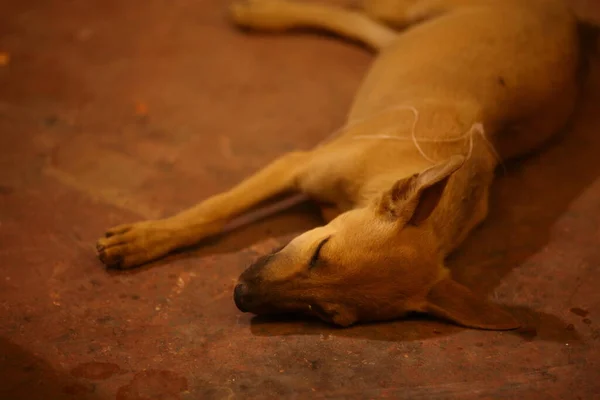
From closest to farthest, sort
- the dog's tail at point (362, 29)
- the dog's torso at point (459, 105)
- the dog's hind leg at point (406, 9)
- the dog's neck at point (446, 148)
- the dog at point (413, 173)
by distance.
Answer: the dog at point (413, 173) < the dog's neck at point (446, 148) < the dog's torso at point (459, 105) < the dog's hind leg at point (406, 9) < the dog's tail at point (362, 29)

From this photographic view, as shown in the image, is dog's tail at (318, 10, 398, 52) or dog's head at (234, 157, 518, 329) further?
dog's tail at (318, 10, 398, 52)

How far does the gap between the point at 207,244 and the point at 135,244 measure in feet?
1.39

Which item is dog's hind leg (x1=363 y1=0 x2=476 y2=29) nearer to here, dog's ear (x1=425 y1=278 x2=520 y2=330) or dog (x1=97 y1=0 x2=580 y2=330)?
dog (x1=97 y1=0 x2=580 y2=330)

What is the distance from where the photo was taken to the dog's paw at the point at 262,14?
18.7 feet

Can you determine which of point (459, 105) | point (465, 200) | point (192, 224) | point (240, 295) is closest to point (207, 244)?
point (192, 224)

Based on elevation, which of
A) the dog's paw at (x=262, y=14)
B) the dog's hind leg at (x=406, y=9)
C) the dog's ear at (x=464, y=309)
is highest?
the dog's hind leg at (x=406, y=9)

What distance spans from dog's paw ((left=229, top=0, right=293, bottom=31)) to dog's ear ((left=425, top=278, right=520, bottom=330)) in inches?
129

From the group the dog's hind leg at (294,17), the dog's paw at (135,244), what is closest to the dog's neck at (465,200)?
the dog's paw at (135,244)

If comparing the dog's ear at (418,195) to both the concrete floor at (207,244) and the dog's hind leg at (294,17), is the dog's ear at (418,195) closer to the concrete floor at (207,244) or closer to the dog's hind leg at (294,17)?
the concrete floor at (207,244)

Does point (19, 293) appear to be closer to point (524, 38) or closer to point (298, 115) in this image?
point (298, 115)

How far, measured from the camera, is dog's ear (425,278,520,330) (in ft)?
10.3

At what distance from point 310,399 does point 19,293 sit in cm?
154

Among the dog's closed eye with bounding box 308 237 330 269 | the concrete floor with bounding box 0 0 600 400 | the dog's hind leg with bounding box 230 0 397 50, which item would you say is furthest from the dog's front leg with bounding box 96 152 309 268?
the dog's hind leg with bounding box 230 0 397 50

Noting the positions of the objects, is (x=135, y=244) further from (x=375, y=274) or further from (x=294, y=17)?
(x=294, y=17)
